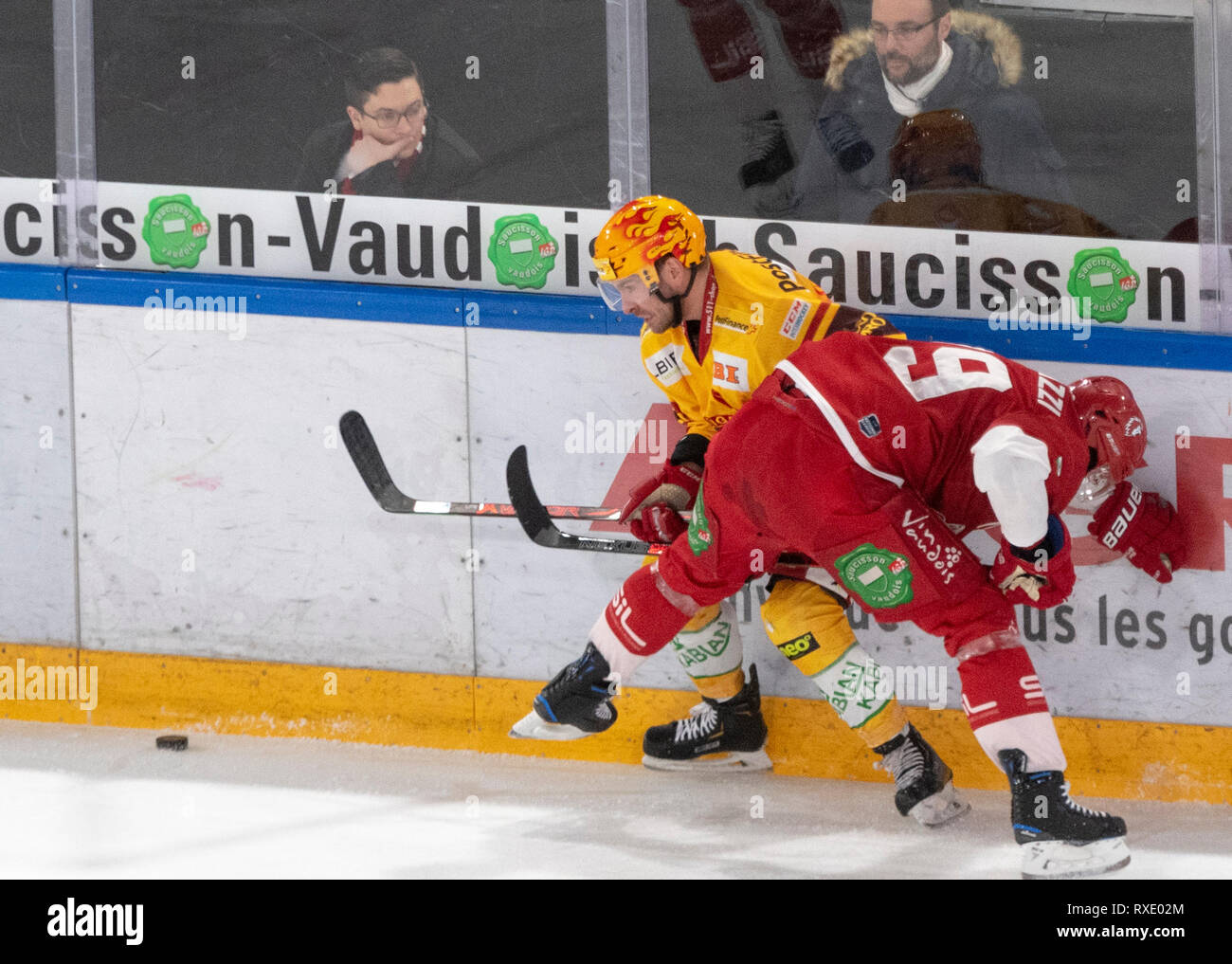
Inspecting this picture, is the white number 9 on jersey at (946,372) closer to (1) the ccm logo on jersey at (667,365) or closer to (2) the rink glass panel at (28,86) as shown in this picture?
(1) the ccm logo on jersey at (667,365)

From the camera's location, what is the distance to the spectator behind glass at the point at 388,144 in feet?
13.9

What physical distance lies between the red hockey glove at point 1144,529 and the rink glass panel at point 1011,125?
60 cm

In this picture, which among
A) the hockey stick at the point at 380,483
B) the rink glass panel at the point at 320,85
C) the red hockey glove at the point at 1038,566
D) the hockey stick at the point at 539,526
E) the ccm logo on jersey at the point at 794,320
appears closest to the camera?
the red hockey glove at the point at 1038,566

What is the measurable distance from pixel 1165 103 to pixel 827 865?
1836 millimetres

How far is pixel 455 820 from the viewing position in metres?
3.78

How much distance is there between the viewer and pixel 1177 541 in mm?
3695

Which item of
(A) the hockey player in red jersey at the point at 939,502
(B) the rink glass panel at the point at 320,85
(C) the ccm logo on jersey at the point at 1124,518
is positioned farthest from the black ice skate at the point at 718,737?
(B) the rink glass panel at the point at 320,85

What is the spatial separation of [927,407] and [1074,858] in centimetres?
90

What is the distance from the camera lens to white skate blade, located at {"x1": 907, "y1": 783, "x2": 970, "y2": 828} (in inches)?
144

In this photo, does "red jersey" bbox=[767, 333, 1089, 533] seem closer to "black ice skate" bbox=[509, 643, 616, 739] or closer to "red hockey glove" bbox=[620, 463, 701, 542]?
"red hockey glove" bbox=[620, 463, 701, 542]

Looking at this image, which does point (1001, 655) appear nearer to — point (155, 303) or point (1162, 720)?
point (1162, 720)

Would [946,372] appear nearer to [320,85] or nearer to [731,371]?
[731,371]

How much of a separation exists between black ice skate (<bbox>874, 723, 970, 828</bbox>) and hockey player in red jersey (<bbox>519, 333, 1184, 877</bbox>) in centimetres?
42

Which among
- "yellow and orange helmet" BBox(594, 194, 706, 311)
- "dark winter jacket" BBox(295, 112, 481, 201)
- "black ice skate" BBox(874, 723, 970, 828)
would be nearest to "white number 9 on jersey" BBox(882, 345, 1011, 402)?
"yellow and orange helmet" BBox(594, 194, 706, 311)
